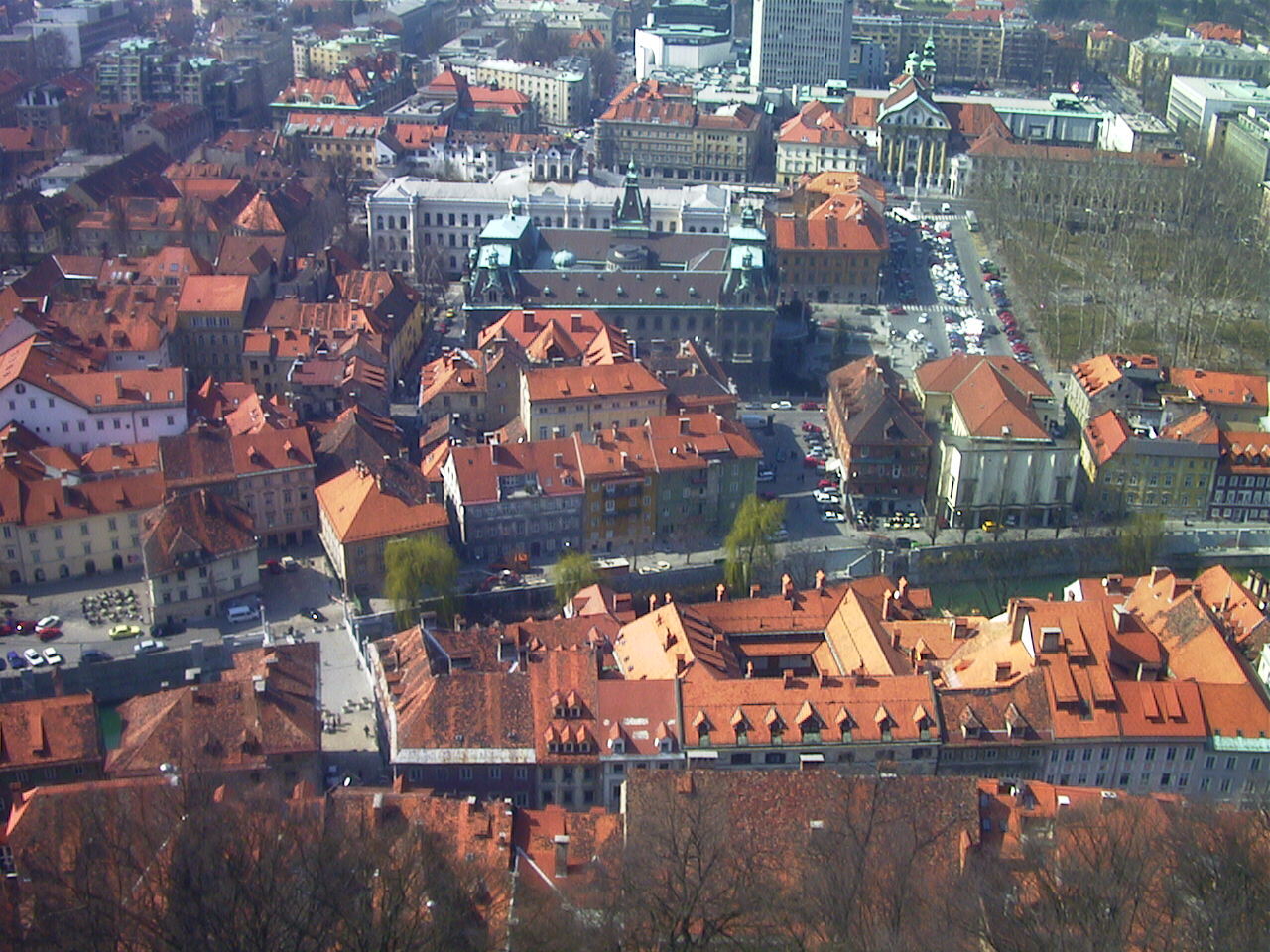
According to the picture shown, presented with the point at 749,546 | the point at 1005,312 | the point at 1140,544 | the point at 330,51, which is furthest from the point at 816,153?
the point at 749,546

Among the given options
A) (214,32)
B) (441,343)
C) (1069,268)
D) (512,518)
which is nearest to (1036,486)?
(512,518)

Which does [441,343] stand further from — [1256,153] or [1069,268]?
[1256,153]

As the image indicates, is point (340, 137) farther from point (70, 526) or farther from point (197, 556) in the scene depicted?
→ point (197, 556)

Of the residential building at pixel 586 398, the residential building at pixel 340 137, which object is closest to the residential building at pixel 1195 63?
the residential building at pixel 340 137

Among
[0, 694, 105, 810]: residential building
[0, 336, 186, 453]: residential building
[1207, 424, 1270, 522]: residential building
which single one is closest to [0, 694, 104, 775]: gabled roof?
[0, 694, 105, 810]: residential building

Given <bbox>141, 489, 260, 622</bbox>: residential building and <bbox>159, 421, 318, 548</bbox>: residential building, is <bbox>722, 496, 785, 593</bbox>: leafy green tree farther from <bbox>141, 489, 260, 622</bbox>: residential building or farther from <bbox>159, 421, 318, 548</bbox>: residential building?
<bbox>141, 489, 260, 622</bbox>: residential building

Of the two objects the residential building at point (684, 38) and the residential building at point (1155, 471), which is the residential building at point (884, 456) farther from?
the residential building at point (684, 38)

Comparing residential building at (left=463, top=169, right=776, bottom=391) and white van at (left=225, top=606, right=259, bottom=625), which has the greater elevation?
residential building at (left=463, top=169, right=776, bottom=391)
